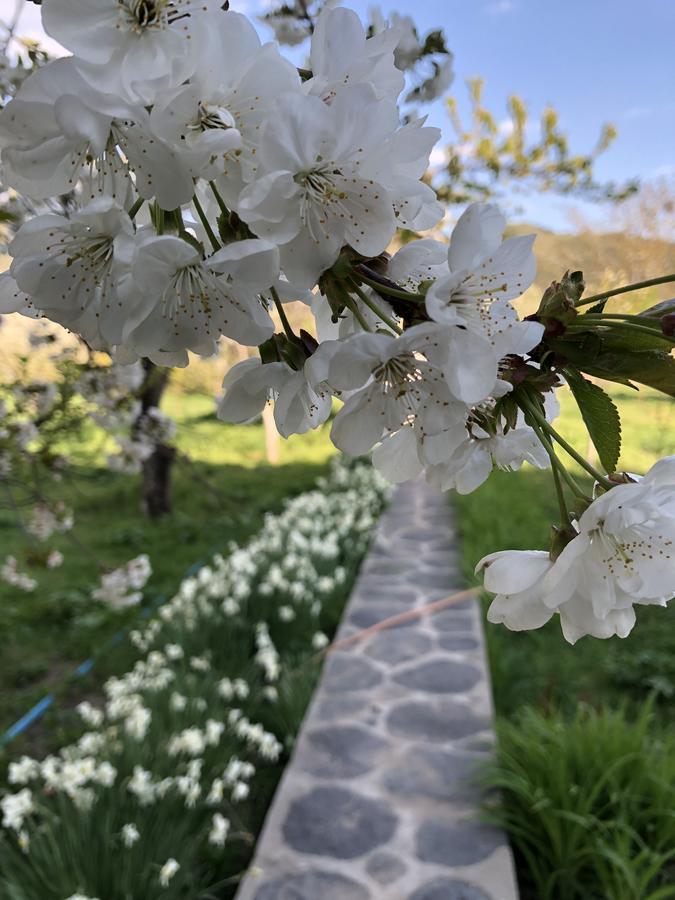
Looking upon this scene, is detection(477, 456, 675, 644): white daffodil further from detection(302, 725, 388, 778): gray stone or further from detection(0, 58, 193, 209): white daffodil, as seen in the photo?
detection(302, 725, 388, 778): gray stone

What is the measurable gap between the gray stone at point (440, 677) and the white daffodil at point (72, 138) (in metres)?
2.96

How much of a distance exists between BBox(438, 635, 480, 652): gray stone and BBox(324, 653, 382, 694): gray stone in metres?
0.41

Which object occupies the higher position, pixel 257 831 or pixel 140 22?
pixel 140 22

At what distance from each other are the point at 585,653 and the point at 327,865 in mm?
2004

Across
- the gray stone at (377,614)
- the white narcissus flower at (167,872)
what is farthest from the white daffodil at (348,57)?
the gray stone at (377,614)

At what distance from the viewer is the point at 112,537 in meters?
5.64

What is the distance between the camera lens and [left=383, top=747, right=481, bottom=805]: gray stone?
2357 millimetres

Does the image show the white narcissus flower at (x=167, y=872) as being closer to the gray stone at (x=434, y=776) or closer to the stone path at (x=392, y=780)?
the stone path at (x=392, y=780)

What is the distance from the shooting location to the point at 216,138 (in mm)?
325

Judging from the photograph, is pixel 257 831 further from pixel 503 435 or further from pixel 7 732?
pixel 503 435

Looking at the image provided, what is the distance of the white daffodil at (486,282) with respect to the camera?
0.35 metres

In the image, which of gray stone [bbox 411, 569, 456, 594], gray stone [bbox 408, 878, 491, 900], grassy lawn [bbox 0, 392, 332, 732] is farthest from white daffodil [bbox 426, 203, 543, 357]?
gray stone [bbox 411, 569, 456, 594]

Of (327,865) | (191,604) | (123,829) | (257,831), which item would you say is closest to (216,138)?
(123,829)

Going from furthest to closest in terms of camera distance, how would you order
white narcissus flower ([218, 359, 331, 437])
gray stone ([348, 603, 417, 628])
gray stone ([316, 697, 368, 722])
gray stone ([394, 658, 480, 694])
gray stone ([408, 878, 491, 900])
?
gray stone ([348, 603, 417, 628]) < gray stone ([394, 658, 480, 694]) < gray stone ([316, 697, 368, 722]) < gray stone ([408, 878, 491, 900]) < white narcissus flower ([218, 359, 331, 437])
